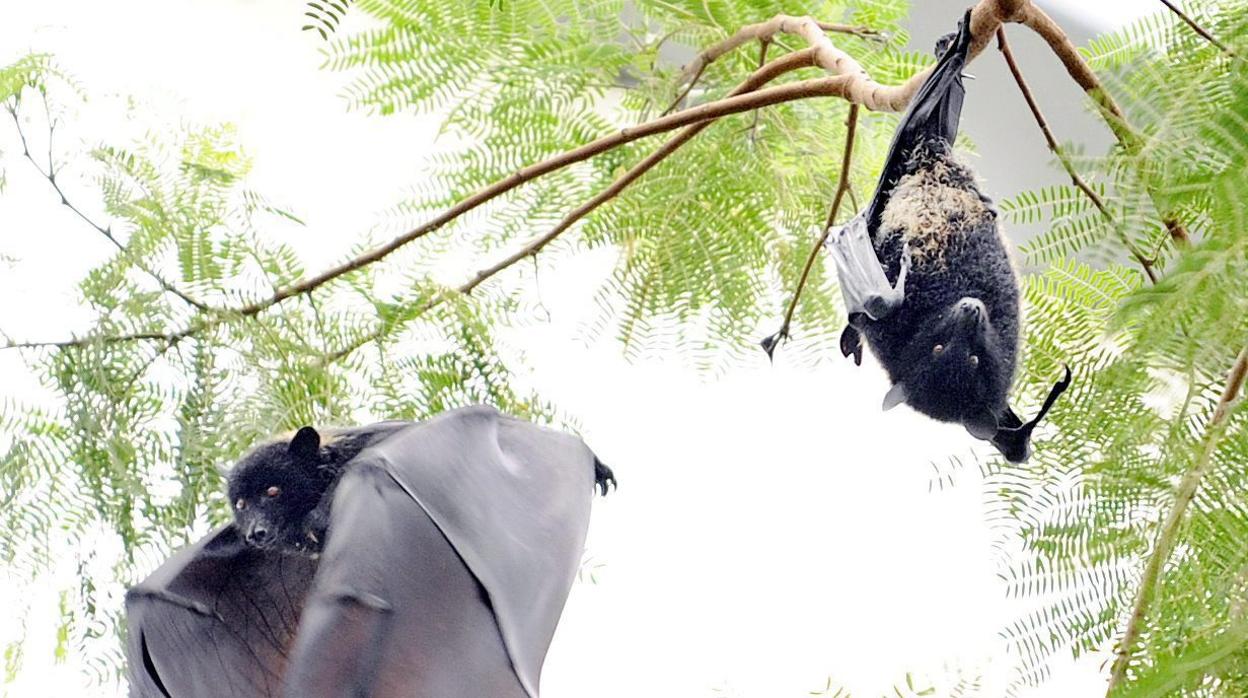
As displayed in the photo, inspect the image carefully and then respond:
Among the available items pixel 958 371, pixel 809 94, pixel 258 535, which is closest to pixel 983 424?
pixel 958 371

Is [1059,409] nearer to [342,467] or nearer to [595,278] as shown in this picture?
[342,467]

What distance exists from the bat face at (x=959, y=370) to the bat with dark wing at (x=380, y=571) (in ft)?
0.77

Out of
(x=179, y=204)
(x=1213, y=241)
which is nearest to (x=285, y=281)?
(x=179, y=204)

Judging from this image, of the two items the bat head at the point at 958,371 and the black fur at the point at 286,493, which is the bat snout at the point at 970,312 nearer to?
the bat head at the point at 958,371

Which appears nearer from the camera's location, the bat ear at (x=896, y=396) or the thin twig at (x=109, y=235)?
the bat ear at (x=896, y=396)

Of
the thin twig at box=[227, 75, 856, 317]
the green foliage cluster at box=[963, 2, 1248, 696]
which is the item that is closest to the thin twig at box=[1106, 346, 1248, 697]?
the green foliage cluster at box=[963, 2, 1248, 696]

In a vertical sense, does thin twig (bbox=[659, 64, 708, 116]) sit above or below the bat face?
above

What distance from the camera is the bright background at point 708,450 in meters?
1.65

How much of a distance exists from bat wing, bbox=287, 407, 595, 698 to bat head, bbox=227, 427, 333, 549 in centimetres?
4

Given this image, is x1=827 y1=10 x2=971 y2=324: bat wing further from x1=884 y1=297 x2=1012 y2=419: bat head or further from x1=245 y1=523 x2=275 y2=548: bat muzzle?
x1=245 y1=523 x2=275 y2=548: bat muzzle

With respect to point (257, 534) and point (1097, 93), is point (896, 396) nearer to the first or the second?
point (1097, 93)

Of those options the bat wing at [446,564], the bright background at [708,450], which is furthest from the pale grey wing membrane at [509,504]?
the bright background at [708,450]

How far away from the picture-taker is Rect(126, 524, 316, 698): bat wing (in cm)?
70

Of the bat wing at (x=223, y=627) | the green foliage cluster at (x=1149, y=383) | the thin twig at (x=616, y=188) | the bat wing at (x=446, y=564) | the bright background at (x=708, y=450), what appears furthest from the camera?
the bright background at (x=708, y=450)
